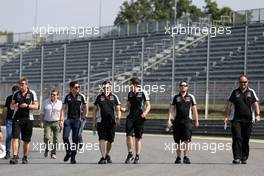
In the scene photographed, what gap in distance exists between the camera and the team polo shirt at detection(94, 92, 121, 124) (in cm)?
1386

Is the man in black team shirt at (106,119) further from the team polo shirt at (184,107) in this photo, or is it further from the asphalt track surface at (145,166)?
the team polo shirt at (184,107)

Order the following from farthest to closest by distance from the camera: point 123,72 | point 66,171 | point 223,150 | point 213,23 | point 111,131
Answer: point 213,23
point 123,72
point 223,150
point 111,131
point 66,171

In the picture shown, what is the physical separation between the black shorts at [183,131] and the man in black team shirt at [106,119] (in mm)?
1203

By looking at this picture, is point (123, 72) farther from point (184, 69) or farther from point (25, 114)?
point (25, 114)

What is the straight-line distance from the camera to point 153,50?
1422 inches

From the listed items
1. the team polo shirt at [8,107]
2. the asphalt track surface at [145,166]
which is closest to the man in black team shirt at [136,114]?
the asphalt track surface at [145,166]

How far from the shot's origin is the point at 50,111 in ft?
50.6

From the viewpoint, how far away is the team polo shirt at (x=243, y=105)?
13953mm

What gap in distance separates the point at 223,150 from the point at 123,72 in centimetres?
1660

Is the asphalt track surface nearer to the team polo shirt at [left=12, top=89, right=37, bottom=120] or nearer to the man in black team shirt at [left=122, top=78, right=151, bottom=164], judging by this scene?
the man in black team shirt at [left=122, top=78, right=151, bottom=164]

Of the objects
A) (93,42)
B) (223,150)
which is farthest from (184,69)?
(223,150)

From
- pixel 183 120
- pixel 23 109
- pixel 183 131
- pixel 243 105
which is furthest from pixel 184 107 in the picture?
pixel 23 109

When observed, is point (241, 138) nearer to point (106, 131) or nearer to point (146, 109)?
point (146, 109)

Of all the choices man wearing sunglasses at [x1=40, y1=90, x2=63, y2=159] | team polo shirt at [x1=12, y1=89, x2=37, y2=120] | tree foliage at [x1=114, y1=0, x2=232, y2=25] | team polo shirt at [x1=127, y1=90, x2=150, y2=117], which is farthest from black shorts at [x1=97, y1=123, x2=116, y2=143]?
tree foliage at [x1=114, y1=0, x2=232, y2=25]
